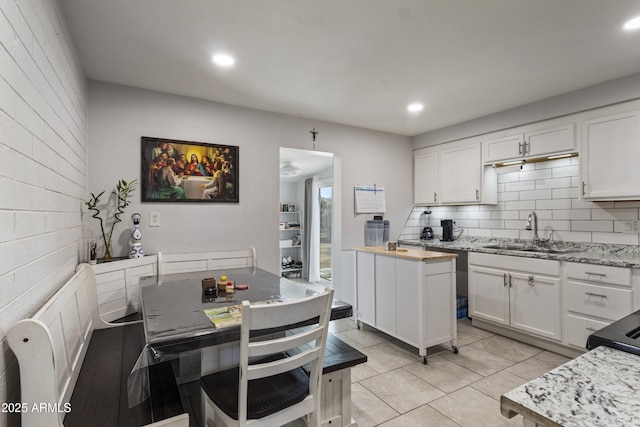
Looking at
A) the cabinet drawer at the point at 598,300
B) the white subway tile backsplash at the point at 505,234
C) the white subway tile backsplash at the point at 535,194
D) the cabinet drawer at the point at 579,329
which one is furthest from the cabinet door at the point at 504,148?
the cabinet drawer at the point at 579,329

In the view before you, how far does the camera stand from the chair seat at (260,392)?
1286mm

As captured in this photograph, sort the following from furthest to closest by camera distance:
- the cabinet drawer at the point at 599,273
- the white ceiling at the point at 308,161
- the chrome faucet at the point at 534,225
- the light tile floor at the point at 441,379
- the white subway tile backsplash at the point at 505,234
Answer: the white ceiling at the point at 308,161
the white subway tile backsplash at the point at 505,234
the chrome faucet at the point at 534,225
the cabinet drawer at the point at 599,273
the light tile floor at the point at 441,379

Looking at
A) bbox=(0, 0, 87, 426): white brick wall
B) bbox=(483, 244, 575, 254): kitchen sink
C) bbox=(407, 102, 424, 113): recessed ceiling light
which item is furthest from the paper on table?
bbox=(483, 244, 575, 254): kitchen sink

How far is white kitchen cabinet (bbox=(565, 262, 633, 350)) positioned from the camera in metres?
2.40

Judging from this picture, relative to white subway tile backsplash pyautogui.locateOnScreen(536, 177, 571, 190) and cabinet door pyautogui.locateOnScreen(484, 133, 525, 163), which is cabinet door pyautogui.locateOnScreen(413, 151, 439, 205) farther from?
white subway tile backsplash pyautogui.locateOnScreen(536, 177, 571, 190)

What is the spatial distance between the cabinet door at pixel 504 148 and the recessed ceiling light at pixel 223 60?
2.88 m

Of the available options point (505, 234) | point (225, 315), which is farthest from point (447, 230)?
point (225, 315)

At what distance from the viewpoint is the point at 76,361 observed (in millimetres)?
1420

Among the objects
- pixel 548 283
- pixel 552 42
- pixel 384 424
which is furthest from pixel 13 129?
pixel 548 283

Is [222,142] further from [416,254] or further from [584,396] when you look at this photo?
[584,396]

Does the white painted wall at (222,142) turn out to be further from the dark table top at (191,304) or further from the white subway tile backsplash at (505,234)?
the white subway tile backsplash at (505,234)

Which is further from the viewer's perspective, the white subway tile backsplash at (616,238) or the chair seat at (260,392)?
the white subway tile backsplash at (616,238)

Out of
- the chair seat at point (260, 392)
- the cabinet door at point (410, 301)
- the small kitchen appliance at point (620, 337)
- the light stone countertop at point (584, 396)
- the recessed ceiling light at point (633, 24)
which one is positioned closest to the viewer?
the light stone countertop at point (584, 396)

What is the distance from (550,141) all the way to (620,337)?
2.80m
